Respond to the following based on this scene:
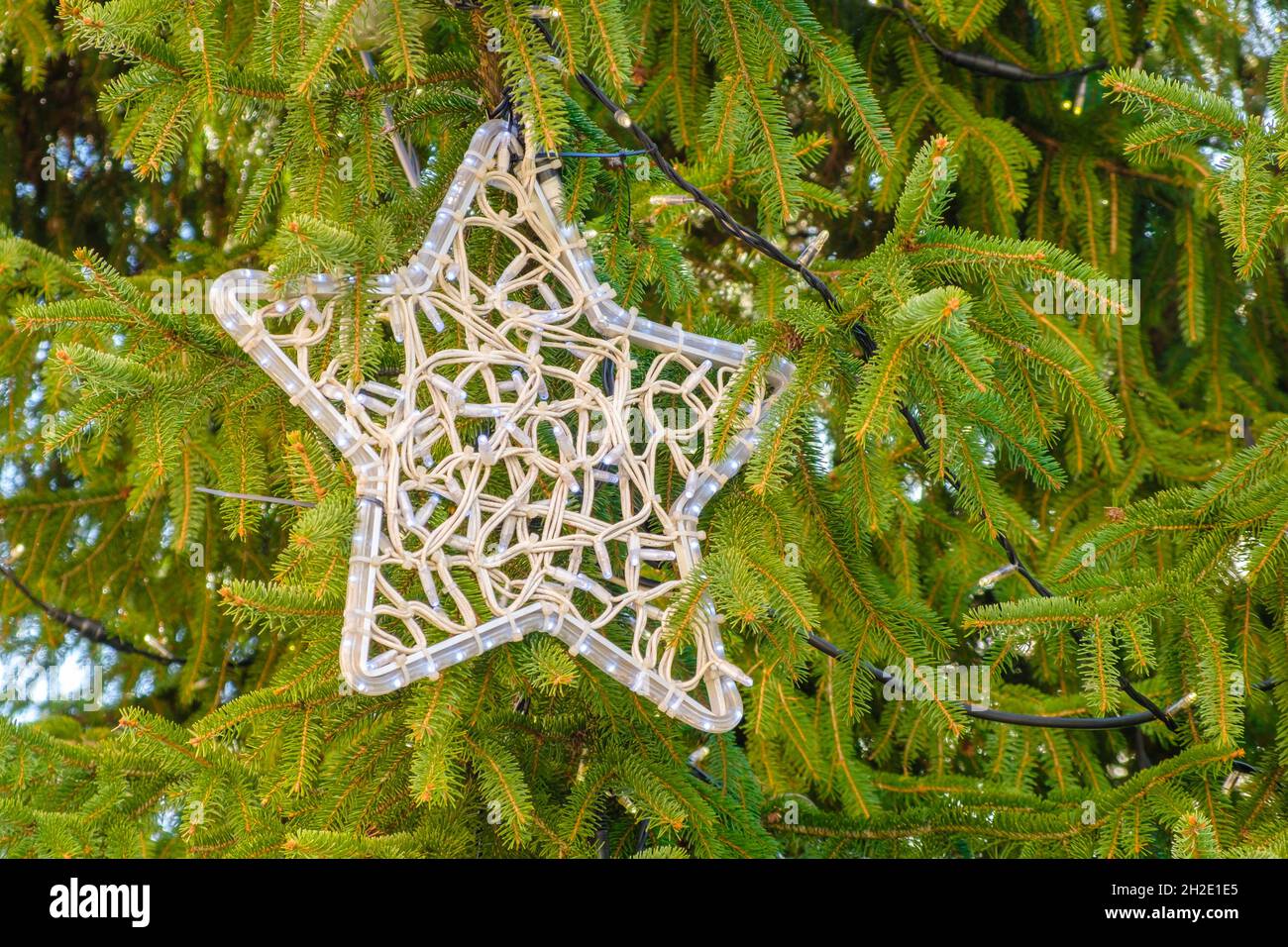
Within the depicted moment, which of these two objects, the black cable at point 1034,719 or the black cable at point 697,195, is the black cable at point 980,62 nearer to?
the black cable at point 697,195

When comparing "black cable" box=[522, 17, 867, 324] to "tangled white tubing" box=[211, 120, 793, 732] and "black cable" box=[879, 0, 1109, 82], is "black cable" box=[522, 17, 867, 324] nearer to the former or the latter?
"tangled white tubing" box=[211, 120, 793, 732]

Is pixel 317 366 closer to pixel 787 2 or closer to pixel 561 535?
pixel 561 535

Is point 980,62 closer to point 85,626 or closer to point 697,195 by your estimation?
point 697,195

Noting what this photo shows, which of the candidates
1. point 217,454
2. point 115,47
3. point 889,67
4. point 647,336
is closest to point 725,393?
point 647,336

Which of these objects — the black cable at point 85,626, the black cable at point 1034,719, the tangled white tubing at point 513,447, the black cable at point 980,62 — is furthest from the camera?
the black cable at point 85,626

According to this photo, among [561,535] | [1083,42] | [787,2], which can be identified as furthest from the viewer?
[1083,42]

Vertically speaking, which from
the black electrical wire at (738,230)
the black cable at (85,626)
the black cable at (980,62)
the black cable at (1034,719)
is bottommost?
the black cable at (85,626)

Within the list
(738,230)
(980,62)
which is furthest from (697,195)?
(980,62)

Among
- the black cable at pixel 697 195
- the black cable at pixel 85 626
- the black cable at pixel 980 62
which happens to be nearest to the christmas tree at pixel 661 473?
the black cable at pixel 697 195
